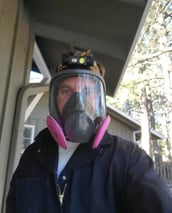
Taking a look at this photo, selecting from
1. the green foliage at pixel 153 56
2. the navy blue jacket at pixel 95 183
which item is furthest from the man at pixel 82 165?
the green foliage at pixel 153 56

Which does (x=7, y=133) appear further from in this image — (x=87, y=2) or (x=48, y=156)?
(x=87, y=2)

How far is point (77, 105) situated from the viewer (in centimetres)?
121

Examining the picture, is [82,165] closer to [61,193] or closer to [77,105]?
[61,193]

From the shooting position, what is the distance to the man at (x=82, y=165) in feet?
3.14

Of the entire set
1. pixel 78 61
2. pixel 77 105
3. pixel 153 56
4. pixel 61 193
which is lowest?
pixel 61 193

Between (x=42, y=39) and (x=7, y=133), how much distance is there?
149 centimetres

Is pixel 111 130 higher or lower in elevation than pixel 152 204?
higher

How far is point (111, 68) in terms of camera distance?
3219 millimetres

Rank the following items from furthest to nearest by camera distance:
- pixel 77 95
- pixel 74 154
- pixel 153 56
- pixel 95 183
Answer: pixel 153 56 < pixel 77 95 < pixel 74 154 < pixel 95 183

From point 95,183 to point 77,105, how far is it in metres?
0.36

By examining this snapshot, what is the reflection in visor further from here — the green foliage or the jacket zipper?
the green foliage

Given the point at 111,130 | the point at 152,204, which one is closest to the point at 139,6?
the point at 152,204

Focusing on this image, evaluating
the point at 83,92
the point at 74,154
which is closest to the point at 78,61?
the point at 83,92

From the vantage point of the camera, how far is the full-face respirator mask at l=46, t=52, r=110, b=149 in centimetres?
116
